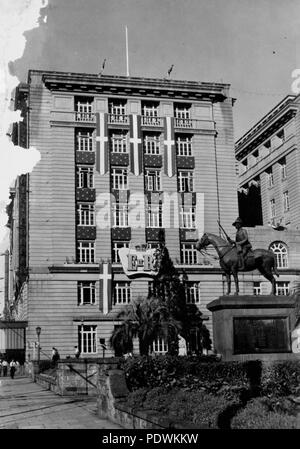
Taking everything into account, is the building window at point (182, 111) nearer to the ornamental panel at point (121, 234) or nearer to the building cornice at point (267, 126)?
the building cornice at point (267, 126)

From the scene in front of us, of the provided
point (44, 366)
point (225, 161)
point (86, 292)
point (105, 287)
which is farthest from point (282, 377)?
point (225, 161)

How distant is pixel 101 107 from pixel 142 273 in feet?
60.5

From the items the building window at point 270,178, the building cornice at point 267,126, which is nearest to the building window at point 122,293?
the building window at point 270,178

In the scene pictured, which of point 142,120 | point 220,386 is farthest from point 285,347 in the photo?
point 142,120

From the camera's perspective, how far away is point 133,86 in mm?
66750

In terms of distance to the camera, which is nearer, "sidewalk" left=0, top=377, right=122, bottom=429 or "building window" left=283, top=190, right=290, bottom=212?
"sidewalk" left=0, top=377, right=122, bottom=429

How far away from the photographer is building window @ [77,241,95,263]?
63.3 metres

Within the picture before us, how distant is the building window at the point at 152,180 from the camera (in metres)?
66.1

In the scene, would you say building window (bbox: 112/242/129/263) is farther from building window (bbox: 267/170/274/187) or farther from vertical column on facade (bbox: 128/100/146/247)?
building window (bbox: 267/170/274/187)

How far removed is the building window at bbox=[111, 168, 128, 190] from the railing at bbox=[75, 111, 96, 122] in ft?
19.3

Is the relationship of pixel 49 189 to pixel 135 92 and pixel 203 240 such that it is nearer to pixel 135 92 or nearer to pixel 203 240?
pixel 135 92

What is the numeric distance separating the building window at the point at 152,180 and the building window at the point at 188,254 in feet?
22.1

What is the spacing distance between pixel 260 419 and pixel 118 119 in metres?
55.5

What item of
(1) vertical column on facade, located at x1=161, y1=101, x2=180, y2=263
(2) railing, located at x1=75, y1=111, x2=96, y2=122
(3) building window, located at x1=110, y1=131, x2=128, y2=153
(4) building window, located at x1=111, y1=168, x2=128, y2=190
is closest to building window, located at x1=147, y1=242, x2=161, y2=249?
(1) vertical column on facade, located at x1=161, y1=101, x2=180, y2=263
